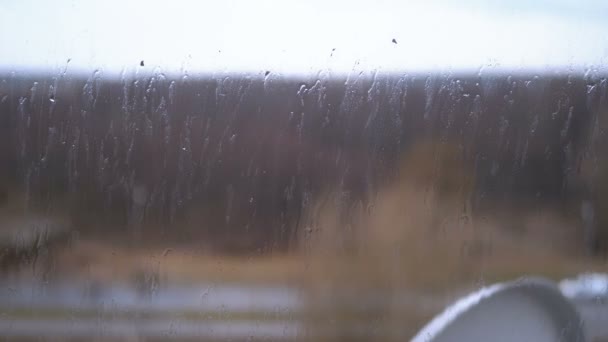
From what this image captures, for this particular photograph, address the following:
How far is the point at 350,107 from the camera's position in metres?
1.90

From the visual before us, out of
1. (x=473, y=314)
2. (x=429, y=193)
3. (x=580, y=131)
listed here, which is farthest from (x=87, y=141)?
(x=580, y=131)

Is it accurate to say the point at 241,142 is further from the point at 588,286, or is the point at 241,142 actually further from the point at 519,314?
the point at 588,286

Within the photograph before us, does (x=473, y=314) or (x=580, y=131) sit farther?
(x=580, y=131)

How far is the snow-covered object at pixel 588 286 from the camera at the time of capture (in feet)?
6.22

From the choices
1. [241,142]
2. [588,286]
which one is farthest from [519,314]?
[241,142]

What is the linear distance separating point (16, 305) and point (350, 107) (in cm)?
116

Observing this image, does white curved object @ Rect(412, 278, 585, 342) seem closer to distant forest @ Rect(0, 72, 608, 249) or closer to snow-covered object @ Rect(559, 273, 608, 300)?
snow-covered object @ Rect(559, 273, 608, 300)

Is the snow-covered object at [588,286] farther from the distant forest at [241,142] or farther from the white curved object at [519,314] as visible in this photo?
the distant forest at [241,142]

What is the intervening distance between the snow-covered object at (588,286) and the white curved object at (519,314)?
0.21 ft

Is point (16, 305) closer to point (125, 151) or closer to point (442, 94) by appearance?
point (125, 151)

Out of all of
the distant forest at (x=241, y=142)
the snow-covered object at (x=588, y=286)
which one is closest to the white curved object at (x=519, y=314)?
the snow-covered object at (x=588, y=286)

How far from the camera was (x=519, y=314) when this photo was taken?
1768 mm

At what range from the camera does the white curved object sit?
167cm

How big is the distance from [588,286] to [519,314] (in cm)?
30
